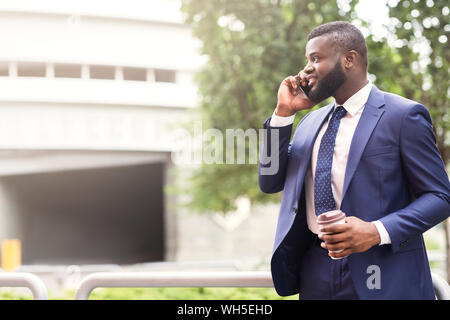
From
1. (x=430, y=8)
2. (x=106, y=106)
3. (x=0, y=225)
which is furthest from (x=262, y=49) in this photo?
(x=0, y=225)

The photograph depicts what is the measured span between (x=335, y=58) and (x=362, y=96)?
17 cm

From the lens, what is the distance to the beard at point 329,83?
1644mm

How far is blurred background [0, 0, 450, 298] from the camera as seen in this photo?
5215mm

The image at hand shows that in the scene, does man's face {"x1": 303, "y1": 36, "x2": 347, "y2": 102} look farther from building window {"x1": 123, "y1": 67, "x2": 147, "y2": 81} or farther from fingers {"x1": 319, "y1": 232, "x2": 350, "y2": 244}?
building window {"x1": 123, "y1": 67, "x2": 147, "y2": 81}

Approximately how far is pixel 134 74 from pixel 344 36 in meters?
16.5

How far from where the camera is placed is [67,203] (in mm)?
24547

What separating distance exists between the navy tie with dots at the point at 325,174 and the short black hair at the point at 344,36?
26cm

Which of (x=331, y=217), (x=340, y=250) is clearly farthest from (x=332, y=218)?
(x=340, y=250)

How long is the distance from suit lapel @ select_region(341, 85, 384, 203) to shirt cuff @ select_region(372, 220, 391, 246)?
14 centimetres

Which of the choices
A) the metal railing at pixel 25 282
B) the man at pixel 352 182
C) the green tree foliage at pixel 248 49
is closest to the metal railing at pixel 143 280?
the metal railing at pixel 25 282

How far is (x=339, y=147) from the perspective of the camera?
1.64m

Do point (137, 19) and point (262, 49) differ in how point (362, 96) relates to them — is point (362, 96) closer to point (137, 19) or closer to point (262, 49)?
point (262, 49)

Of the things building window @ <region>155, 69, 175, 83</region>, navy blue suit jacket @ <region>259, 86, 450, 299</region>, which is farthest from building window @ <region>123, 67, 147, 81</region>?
navy blue suit jacket @ <region>259, 86, 450, 299</region>

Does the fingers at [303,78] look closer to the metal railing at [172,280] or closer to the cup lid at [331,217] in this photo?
the cup lid at [331,217]
